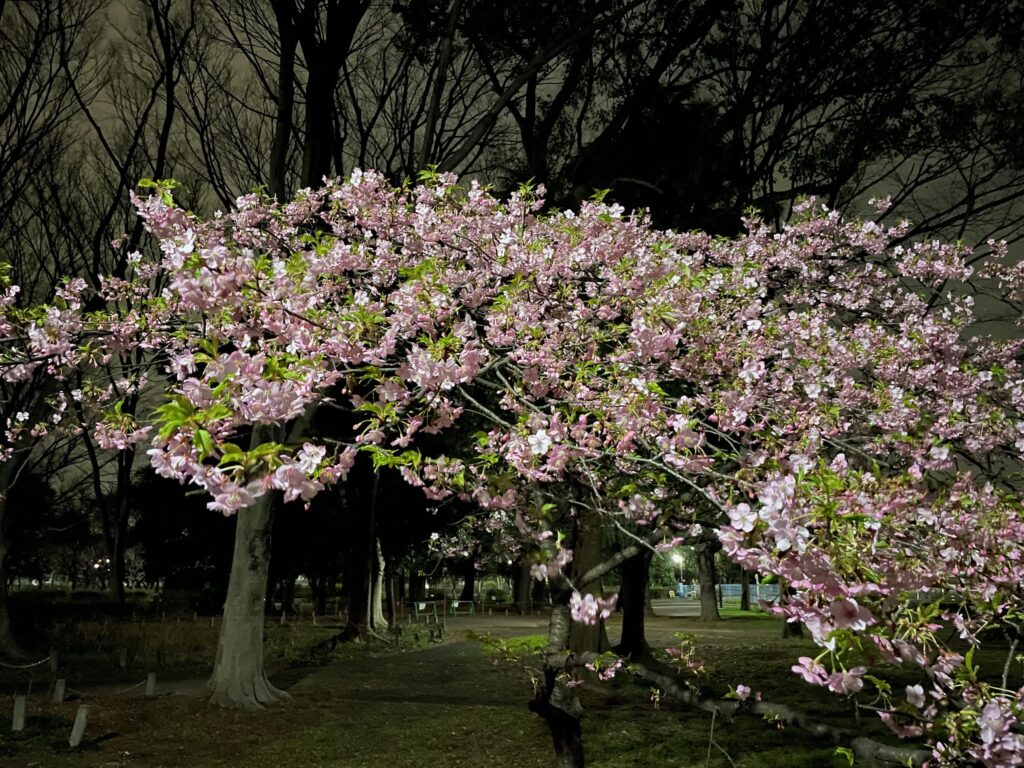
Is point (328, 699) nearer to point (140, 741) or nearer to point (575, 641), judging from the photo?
point (140, 741)

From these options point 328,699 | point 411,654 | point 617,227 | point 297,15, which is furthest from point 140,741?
point 411,654

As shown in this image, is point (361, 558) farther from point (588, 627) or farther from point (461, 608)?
point (461, 608)

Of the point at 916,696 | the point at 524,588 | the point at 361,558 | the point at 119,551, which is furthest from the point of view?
the point at 524,588

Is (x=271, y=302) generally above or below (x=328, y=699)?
above

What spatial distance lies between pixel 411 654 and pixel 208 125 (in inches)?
533

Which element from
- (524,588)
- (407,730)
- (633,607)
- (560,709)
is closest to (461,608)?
(524,588)

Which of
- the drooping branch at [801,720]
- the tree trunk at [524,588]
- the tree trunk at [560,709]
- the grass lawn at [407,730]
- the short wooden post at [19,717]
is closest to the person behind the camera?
the drooping branch at [801,720]

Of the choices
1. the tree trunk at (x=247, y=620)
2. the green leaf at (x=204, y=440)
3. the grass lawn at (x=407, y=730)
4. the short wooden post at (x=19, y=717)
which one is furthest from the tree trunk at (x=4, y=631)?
the green leaf at (x=204, y=440)

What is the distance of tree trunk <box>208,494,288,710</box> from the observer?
9.98 m

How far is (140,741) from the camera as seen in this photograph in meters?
8.30

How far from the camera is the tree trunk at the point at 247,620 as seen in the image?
998 centimetres

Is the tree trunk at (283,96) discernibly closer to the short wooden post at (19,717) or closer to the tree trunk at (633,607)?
the short wooden post at (19,717)

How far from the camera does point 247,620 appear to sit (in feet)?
33.1

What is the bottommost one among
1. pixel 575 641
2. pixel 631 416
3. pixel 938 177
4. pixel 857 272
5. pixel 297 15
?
pixel 575 641
